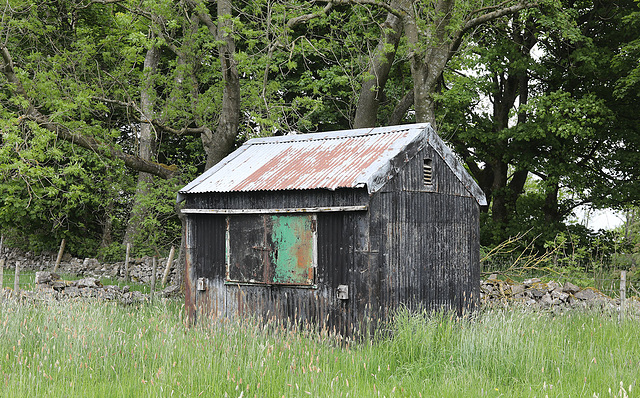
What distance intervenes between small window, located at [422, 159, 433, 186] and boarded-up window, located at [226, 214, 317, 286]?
1984 millimetres

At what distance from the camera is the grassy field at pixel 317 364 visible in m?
6.42

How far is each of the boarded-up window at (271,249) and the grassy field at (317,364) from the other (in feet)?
4.93

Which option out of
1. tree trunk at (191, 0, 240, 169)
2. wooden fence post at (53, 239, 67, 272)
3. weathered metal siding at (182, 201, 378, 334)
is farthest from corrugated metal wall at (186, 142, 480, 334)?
wooden fence post at (53, 239, 67, 272)

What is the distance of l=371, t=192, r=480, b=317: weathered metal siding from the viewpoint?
965 cm

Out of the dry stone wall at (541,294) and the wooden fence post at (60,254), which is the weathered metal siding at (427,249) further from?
the wooden fence post at (60,254)

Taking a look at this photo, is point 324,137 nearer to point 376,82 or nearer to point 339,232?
point 339,232

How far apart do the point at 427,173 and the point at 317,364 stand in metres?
4.87

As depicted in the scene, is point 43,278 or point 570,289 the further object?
point 43,278

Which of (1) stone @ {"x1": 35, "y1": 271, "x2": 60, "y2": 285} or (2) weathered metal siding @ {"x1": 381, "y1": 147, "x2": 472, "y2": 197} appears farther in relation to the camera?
(1) stone @ {"x1": 35, "y1": 271, "x2": 60, "y2": 285}

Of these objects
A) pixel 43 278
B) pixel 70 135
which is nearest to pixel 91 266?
pixel 43 278

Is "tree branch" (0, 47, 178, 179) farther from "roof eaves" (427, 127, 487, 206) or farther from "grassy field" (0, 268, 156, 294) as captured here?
"roof eaves" (427, 127, 487, 206)

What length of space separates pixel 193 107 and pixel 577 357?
39.5 feet

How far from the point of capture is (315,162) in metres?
10.9

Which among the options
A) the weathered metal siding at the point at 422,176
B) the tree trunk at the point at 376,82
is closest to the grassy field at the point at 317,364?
the weathered metal siding at the point at 422,176
